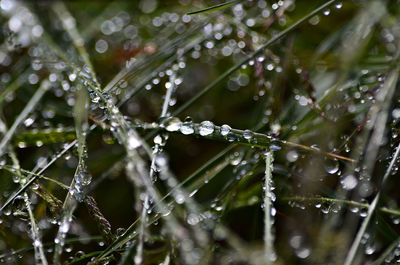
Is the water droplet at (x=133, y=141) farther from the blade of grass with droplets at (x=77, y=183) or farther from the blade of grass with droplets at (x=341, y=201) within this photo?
the blade of grass with droplets at (x=341, y=201)

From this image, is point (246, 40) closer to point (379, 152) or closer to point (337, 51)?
point (337, 51)

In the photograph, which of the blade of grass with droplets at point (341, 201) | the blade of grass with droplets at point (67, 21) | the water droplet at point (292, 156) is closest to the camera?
the blade of grass with droplets at point (341, 201)

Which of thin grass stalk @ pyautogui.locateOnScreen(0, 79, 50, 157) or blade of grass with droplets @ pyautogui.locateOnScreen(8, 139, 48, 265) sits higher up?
thin grass stalk @ pyautogui.locateOnScreen(0, 79, 50, 157)

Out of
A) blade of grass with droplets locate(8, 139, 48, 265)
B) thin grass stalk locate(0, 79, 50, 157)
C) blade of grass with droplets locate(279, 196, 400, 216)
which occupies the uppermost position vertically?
thin grass stalk locate(0, 79, 50, 157)

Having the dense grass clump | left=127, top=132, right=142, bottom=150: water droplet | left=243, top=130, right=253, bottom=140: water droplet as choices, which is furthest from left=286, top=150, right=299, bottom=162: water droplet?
left=127, top=132, right=142, bottom=150: water droplet

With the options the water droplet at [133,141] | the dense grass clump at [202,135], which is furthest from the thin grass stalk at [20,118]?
the water droplet at [133,141]

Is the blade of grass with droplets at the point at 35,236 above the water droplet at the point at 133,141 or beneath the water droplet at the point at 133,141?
beneath

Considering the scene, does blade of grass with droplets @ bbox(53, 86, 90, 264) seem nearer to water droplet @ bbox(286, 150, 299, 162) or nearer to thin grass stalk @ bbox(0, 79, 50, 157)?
thin grass stalk @ bbox(0, 79, 50, 157)

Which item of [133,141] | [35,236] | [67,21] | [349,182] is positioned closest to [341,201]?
[349,182]

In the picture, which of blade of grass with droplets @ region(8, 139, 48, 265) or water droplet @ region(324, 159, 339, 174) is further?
water droplet @ region(324, 159, 339, 174)
